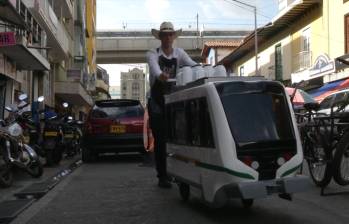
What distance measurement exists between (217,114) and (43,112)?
8331 millimetres

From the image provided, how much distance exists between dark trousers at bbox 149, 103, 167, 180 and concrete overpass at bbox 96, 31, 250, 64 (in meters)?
47.5

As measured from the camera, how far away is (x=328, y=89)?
25.5 meters

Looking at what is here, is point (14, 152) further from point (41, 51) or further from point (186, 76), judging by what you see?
point (41, 51)

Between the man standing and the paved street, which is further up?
the man standing

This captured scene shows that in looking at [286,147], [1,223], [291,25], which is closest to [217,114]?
[286,147]

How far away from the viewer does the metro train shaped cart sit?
550cm

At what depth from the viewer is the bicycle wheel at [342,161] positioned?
281 inches

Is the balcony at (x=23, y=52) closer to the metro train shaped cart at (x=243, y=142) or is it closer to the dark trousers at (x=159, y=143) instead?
the dark trousers at (x=159, y=143)

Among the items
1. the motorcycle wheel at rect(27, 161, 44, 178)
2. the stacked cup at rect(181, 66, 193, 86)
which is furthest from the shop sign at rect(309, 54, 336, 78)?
the stacked cup at rect(181, 66, 193, 86)

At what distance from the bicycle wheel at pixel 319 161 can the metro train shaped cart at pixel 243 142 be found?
1766mm

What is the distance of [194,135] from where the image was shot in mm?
6332

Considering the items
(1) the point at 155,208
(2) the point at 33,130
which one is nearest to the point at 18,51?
(2) the point at 33,130

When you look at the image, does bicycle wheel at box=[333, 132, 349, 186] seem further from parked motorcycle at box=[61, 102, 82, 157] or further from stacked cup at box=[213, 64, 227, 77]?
parked motorcycle at box=[61, 102, 82, 157]

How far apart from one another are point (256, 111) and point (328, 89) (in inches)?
806
